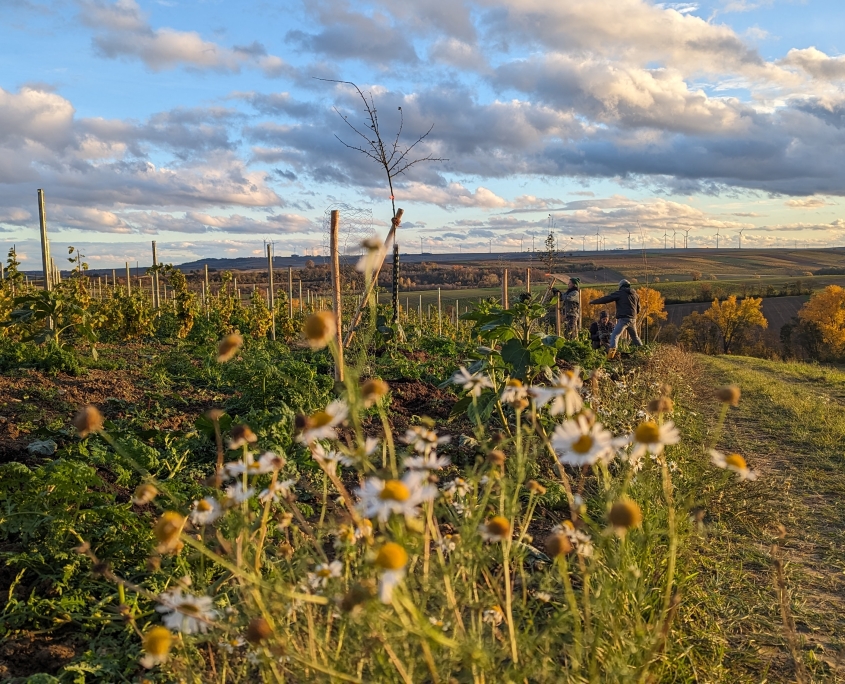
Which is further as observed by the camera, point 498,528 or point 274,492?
point 274,492

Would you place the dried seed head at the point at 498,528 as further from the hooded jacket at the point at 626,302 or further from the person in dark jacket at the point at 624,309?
the hooded jacket at the point at 626,302

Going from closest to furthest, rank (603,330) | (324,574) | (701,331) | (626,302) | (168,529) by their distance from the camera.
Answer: (168,529)
(324,574)
(626,302)
(603,330)
(701,331)

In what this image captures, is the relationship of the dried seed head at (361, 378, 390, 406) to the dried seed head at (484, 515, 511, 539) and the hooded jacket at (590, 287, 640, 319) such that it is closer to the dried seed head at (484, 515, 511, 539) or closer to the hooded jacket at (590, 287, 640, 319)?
the dried seed head at (484, 515, 511, 539)

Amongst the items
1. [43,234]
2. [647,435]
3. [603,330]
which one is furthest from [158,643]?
[603,330]

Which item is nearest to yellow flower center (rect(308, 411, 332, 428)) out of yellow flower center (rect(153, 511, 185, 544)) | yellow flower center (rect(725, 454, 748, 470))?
yellow flower center (rect(153, 511, 185, 544))

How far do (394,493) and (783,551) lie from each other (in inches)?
134

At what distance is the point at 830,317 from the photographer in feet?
138

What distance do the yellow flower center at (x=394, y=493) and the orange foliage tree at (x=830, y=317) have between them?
45814 mm

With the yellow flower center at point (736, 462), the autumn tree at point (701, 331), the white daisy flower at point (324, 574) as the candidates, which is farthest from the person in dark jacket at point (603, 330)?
the autumn tree at point (701, 331)

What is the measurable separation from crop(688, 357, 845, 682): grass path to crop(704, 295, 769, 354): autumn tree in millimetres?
40845

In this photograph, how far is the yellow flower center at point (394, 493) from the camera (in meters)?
1.04

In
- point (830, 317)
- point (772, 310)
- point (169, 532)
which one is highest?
point (169, 532)

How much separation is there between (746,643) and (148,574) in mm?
2371

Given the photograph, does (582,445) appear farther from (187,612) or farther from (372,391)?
(187,612)
